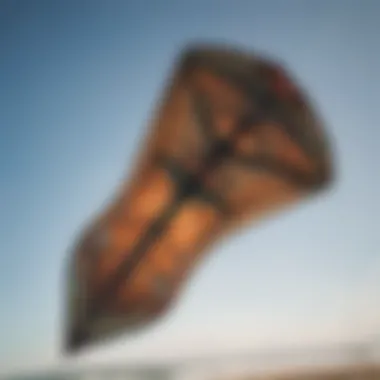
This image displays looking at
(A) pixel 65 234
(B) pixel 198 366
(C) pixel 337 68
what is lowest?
(B) pixel 198 366

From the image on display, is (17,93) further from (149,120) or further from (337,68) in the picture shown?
(337,68)

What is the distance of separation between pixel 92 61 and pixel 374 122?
1.61ft

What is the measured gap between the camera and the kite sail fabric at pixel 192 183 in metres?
1.19

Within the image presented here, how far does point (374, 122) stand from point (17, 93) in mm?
607

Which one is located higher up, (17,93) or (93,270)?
(17,93)

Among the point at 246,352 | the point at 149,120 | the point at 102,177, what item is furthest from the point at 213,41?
the point at 246,352

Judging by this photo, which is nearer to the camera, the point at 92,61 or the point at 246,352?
the point at 246,352

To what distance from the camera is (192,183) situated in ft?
4.02

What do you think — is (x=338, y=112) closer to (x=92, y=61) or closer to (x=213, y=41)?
(x=213, y=41)

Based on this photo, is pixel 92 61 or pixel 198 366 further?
pixel 92 61

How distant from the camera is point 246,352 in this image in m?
1.18

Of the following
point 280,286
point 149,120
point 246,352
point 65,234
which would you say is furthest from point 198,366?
point 149,120

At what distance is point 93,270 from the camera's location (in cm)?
120

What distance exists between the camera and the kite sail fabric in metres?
1.19
